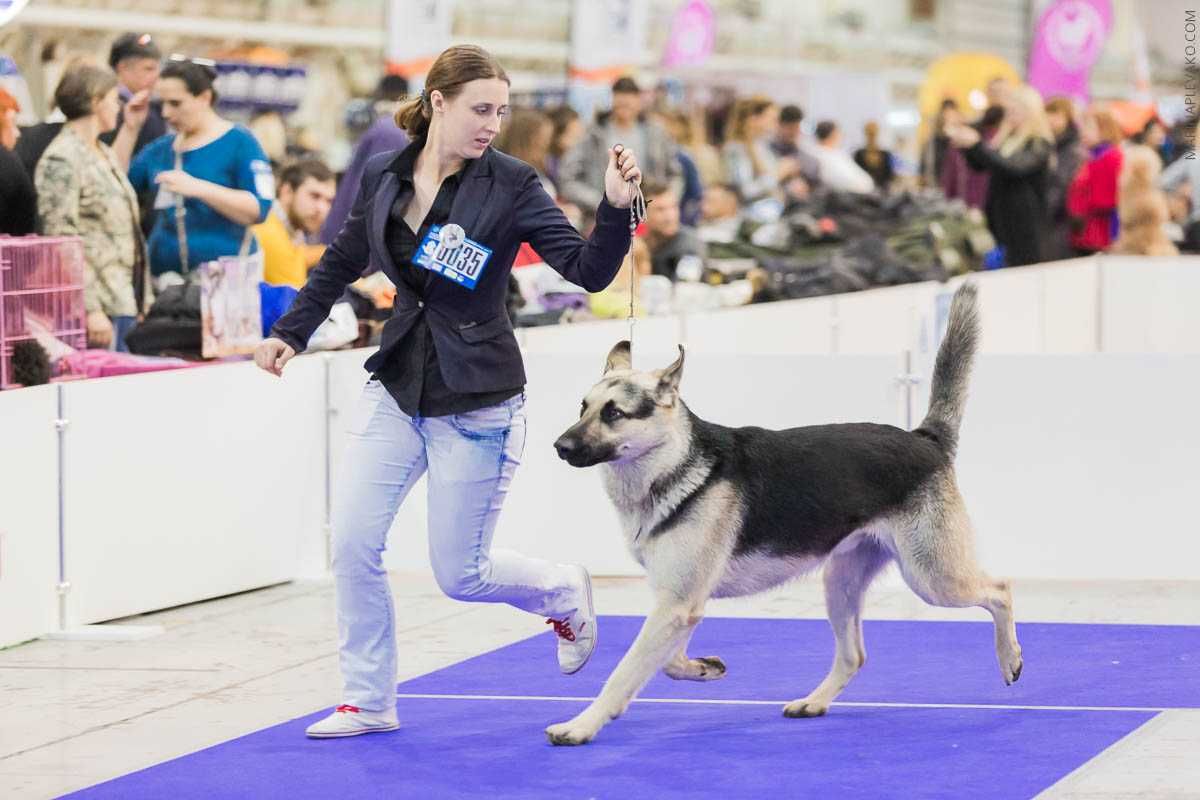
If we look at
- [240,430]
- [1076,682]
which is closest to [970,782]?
[1076,682]

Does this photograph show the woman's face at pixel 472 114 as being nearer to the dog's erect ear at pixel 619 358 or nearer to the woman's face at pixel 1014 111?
the dog's erect ear at pixel 619 358

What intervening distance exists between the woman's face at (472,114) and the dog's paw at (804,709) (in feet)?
6.00

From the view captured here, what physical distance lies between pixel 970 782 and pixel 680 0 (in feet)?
57.0

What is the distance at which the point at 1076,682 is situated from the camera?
248 inches

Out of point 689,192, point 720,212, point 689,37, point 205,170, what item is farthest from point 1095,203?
point 205,170

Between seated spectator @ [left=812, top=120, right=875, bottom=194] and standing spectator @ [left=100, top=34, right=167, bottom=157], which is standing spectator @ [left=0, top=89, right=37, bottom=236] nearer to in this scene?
standing spectator @ [left=100, top=34, right=167, bottom=157]

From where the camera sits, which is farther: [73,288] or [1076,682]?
[73,288]

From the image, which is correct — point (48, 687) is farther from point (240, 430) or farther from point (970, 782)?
point (970, 782)

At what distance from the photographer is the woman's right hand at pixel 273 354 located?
5.38 meters

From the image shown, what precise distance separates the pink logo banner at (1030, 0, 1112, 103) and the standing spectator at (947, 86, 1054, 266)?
5915mm

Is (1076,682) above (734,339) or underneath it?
underneath

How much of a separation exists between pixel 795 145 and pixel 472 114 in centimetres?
1307

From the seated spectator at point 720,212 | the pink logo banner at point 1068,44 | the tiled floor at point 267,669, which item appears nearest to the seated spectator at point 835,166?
the seated spectator at point 720,212

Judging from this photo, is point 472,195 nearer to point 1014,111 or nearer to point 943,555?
point 943,555
